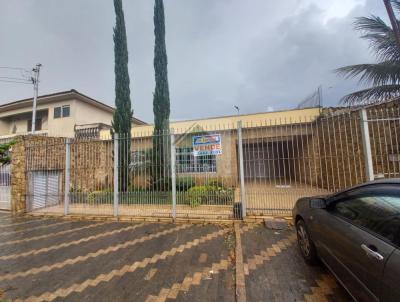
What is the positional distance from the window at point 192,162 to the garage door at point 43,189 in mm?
4827

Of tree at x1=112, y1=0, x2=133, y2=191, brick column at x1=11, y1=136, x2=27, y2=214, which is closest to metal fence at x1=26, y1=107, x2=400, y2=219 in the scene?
brick column at x1=11, y1=136, x2=27, y2=214

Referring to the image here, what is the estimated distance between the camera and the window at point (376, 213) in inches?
71.5

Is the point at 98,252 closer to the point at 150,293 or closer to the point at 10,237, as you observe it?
the point at 150,293

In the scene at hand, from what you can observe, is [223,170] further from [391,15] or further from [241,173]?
[391,15]

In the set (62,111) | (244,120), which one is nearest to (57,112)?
(62,111)

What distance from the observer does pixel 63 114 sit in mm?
16297

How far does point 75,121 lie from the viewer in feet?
52.0

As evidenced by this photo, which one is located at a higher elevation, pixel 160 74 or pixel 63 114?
pixel 160 74

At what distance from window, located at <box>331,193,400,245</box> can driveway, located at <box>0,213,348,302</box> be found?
3.37 feet

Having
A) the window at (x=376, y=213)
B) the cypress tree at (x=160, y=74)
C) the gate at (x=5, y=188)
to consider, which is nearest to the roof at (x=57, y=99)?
the cypress tree at (x=160, y=74)

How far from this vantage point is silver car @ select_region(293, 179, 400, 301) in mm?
1669

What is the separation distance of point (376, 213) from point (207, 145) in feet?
14.3

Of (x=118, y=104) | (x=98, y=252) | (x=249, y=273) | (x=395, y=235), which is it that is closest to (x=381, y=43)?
(x=395, y=235)

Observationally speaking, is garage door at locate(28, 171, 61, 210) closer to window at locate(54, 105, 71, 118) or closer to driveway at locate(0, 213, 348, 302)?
driveway at locate(0, 213, 348, 302)
